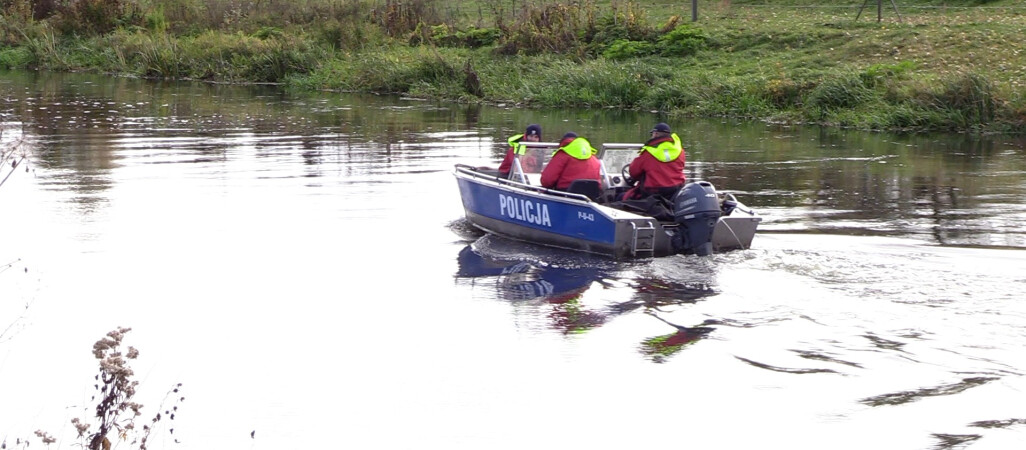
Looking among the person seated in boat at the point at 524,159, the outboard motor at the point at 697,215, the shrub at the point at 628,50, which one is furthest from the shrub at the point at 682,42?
the outboard motor at the point at 697,215

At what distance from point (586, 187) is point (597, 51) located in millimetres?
20502

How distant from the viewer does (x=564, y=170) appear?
46.1 feet

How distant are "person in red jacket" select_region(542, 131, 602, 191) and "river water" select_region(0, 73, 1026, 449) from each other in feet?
2.57

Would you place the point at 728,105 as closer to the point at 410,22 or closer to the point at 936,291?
the point at 410,22

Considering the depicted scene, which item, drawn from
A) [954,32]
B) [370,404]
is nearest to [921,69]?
[954,32]

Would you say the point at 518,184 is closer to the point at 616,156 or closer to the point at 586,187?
the point at 586,187

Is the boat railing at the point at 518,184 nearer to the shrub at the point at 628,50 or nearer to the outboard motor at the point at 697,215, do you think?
the outboard motor at the point at 697,215

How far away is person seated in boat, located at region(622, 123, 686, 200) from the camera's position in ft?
44.4

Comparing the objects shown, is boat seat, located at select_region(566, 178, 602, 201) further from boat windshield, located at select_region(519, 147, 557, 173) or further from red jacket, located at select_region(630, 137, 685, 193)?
boat windshield, located at select_region(519, 147, 557, 173)

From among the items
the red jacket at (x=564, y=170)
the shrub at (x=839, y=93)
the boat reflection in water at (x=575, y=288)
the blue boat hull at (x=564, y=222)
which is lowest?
the boat reflection in water at (x=575, y=288)

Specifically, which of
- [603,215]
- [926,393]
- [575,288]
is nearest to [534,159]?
[603,215]

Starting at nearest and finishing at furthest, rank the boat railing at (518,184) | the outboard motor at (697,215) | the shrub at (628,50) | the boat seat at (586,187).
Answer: the outboard motor at (697,215) → the boat railing at (518,184) → the boat seat at (586,187) → the shrub at (628,50)

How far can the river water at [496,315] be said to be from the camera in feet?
27.6

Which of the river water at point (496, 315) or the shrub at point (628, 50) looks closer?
the river water at point (496, 315)
